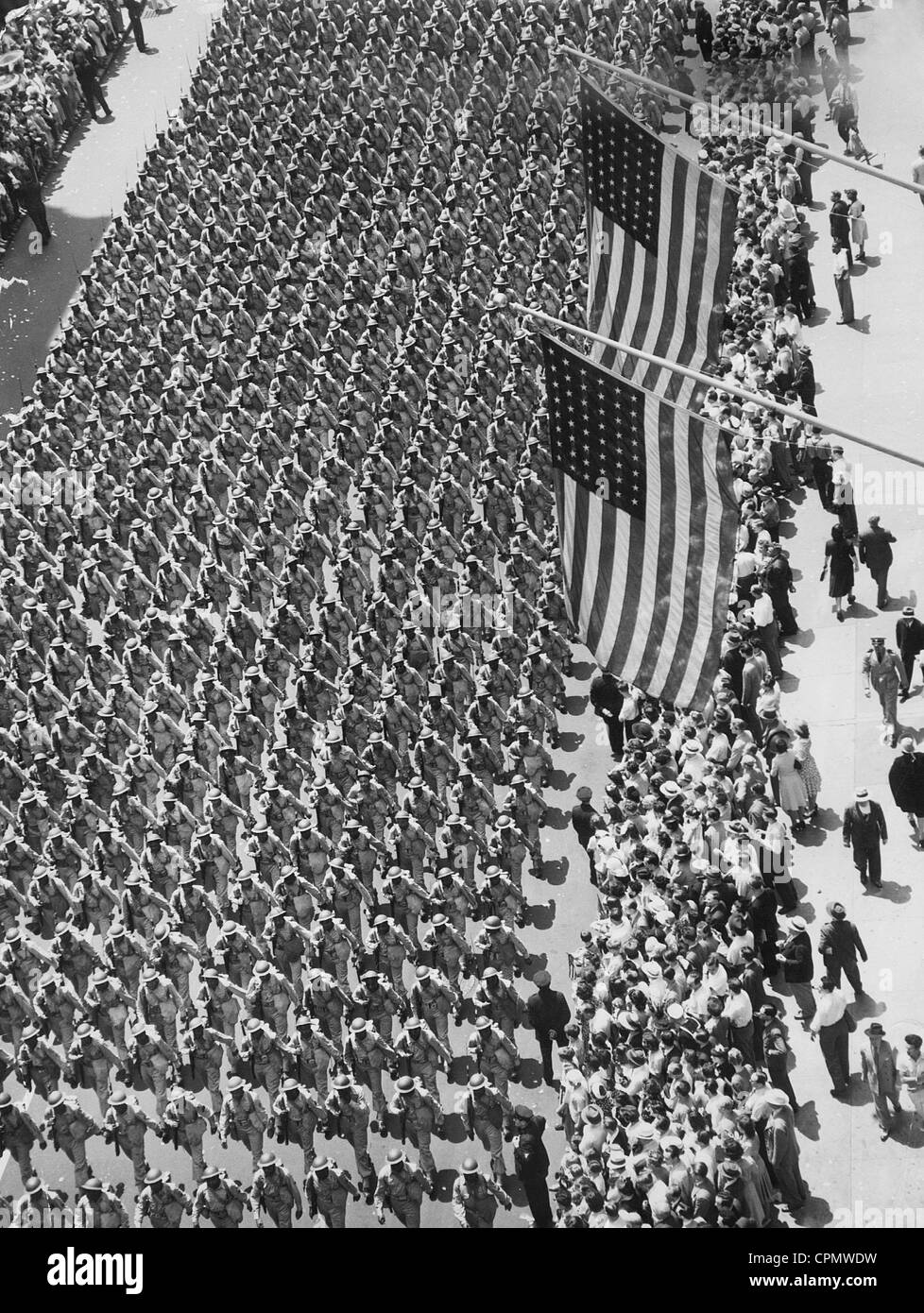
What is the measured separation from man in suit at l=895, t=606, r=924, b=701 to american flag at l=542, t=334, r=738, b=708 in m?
10.2

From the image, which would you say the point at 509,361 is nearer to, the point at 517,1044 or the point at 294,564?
the point at 294,564

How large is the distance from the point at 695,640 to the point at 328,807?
11.6m

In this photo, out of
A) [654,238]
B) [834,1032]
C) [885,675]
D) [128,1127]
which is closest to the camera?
[654,238]

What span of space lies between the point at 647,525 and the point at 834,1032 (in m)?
6.81

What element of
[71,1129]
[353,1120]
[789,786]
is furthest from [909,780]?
[71,1129]

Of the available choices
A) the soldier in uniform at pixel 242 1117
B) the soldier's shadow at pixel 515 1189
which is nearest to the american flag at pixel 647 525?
the soldier's shadow at pixel 515 1189

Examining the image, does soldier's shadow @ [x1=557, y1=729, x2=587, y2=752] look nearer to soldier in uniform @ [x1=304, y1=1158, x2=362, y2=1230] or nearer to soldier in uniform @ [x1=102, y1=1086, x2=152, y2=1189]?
soldier in uniform @ [x1=102, y1=1086, x2=152, y2=1189]

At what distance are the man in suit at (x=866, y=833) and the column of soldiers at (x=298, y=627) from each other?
157 inches

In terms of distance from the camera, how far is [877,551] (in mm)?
34031

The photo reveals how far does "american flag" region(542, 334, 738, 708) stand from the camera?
22.0m

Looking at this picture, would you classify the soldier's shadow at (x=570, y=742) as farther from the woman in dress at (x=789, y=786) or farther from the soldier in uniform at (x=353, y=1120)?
the soldier in uniform at (x=353, y=1120)

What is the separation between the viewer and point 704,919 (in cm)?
2811

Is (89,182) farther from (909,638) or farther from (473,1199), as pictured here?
(473,1199)

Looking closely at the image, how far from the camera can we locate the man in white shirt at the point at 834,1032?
1038 inches
